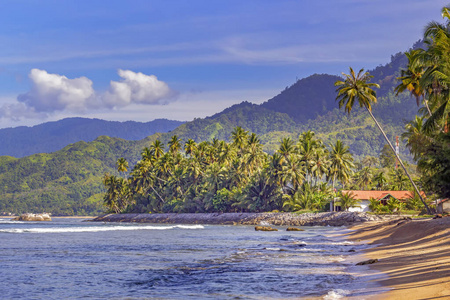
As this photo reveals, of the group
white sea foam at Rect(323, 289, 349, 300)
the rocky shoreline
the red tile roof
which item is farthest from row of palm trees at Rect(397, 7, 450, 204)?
the red tile roof

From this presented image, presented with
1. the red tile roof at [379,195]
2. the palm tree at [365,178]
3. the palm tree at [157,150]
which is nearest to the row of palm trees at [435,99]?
the red tile roof at [379,195]

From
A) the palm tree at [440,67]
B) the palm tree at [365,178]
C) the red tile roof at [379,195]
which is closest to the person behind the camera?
the palm tree at [440,67]

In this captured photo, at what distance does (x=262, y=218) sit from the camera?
103 meters

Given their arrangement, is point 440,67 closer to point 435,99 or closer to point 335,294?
point 435,99

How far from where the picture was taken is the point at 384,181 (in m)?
118

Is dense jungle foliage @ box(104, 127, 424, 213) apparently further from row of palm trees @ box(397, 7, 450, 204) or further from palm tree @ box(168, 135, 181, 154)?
row of palm trees @ box(397, 7, 450, 204)

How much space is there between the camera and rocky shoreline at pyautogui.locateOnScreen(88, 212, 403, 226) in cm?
8446

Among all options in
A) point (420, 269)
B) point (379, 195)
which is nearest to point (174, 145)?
point (379, 195)

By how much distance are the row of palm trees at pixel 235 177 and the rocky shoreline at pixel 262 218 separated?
5.15 metres


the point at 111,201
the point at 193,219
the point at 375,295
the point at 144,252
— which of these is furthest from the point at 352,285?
the point at 111,201

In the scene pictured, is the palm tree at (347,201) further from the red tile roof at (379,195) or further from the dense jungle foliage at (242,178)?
the red tile roof at (379,195)

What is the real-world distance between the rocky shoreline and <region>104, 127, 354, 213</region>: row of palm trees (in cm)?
515

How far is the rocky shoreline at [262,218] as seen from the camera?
84.5 m

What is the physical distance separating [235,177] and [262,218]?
23.5 m
